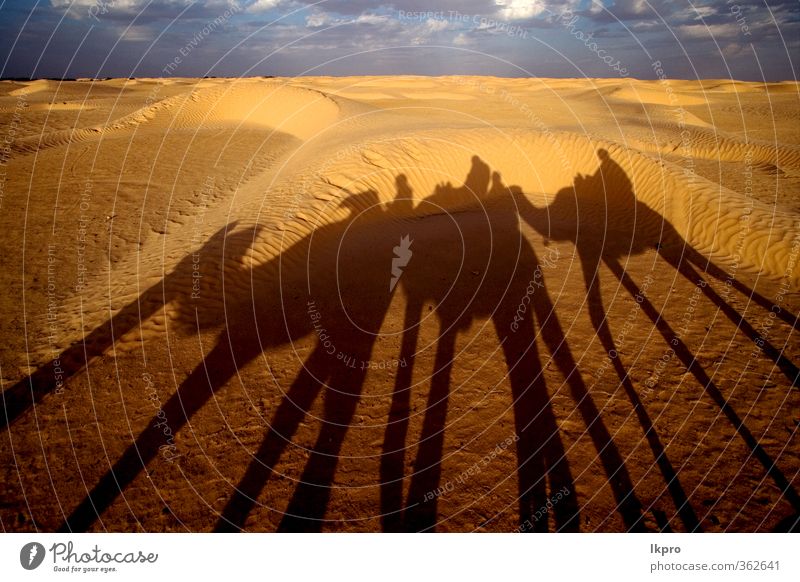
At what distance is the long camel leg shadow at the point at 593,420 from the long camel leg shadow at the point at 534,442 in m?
0.40

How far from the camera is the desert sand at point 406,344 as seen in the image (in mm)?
4723

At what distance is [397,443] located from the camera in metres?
5.50

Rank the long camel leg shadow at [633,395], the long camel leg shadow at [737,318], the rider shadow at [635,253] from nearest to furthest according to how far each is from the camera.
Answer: the long camel leg shadow at [633,395] < the rider shadow at [635,253] < the long camel leg shadow at [737,318]

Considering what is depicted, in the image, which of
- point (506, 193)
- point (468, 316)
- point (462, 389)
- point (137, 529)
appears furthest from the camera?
point (506, 193)

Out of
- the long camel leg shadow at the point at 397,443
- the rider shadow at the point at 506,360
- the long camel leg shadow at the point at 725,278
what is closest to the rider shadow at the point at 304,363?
the long camel leg shadow at the point at 397,443

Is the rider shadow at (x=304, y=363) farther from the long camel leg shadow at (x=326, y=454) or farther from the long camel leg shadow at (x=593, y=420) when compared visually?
the long camel leg shadow at (x=593, y=420)

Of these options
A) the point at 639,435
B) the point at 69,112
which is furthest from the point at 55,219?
the point at 69,112

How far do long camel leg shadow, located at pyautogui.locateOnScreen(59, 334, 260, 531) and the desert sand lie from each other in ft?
0.11

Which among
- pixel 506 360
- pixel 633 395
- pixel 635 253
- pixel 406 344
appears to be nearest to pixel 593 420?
pixel 633 395

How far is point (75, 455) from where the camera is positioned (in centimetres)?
517

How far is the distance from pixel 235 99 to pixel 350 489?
32.1m

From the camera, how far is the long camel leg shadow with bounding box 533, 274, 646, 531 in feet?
14.8

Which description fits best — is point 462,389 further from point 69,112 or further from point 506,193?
point 69,112

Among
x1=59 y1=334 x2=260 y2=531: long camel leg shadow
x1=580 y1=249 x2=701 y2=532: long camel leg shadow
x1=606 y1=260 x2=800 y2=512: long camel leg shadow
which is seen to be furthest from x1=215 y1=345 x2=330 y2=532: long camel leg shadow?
x1=606 y1=260 x2=800 y2=512: long camel leg shadow
